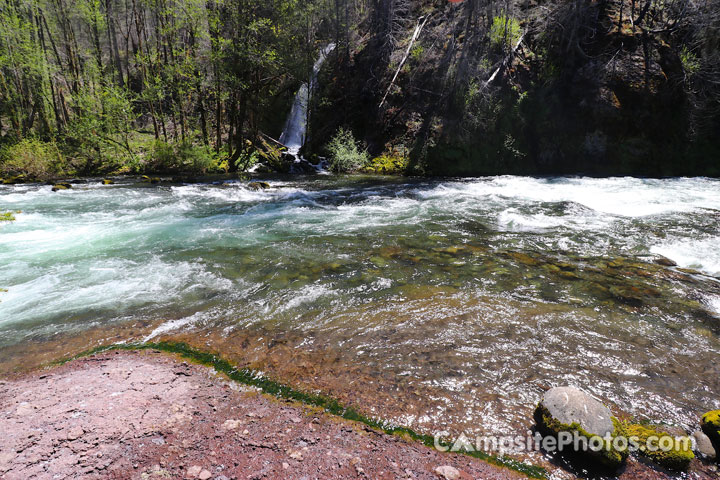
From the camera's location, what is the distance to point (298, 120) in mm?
22109

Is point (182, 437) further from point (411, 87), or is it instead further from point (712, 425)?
point (411, 87)

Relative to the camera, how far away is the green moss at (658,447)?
7.36 feet

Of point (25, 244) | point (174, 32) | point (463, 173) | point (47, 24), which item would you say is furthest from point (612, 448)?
point (47, 24)

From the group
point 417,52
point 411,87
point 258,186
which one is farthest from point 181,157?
point 417,52

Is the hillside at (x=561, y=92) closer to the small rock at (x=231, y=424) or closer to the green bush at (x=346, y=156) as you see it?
the green bush at (x=346, y=156)

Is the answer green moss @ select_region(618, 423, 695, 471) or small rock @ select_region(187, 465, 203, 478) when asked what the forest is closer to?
green moss @ select_region(618, 423, 695, 471)

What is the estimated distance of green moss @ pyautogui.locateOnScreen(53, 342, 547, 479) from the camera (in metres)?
2.31

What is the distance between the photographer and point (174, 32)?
17.1m

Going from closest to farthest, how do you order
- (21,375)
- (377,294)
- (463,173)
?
1. (21,375)
2. (377,294)
3. (463,173)

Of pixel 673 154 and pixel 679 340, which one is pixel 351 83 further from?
pixel 679 340

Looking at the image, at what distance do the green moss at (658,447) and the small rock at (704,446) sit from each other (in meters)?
0.06

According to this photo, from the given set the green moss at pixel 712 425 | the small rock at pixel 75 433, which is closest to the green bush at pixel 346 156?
the small rock at pixel 75 433

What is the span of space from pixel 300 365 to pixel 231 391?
0.67 metres

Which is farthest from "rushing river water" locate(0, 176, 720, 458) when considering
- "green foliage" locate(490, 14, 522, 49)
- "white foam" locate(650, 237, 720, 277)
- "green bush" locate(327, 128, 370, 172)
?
"green foliage" locate(490, 14, 522, 49)
